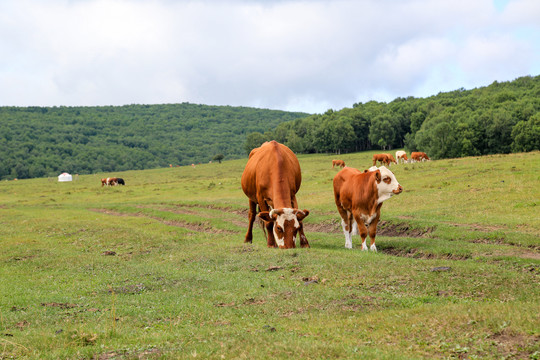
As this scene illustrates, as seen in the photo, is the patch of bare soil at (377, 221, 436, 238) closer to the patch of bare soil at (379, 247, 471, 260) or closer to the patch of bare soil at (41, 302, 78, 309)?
the patch of bare soil at (379, 247, 471, 260)

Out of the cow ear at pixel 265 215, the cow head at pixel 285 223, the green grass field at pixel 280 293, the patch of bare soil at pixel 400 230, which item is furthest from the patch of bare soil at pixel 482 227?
the cow ear at pixel 265 215

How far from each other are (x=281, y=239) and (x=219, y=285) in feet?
13.7

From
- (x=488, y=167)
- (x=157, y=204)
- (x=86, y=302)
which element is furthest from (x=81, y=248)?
(x=488, y=167)

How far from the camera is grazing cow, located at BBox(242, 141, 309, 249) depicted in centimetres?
1488

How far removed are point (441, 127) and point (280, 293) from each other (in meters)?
69.9

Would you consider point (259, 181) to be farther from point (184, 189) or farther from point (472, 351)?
point (184, 189)

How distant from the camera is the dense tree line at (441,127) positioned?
74.9 metres

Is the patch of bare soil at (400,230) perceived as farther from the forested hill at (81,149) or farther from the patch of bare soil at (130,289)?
the forested hill at (81,149)

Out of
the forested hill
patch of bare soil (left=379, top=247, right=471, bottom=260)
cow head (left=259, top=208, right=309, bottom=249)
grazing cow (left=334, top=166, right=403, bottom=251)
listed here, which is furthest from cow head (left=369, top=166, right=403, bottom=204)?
the forested hill

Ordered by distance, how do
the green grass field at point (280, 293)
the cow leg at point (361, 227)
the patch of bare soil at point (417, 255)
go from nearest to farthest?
the green grass field at point (280, 293), the patch of bare soil at point (417, 255), the cow leg at point (361, 227)

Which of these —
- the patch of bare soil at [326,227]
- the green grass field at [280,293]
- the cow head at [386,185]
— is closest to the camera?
the green grass field at [280,293]

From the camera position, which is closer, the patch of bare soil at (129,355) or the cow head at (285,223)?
the patch of bare soil at (129,355)

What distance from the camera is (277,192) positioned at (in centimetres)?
1570

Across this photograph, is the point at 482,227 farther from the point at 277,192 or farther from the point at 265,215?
the point at 265,215
